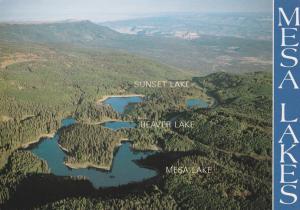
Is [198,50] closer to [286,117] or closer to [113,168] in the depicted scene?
[113,168]

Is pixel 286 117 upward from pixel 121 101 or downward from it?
upward

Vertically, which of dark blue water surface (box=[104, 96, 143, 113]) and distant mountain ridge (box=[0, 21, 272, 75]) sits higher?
distant mountain ridge (box=[0, 21, 272, 75])

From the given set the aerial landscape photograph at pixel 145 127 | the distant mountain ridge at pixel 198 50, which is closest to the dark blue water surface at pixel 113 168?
the aerial landscape photograph at pixel 145 127

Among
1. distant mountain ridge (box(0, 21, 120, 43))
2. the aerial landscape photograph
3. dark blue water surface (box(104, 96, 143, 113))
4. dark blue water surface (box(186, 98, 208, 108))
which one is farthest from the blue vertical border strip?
distant mountain ridge (box(0, 21, 120, 43))

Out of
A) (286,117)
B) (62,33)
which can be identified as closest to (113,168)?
(286,117)

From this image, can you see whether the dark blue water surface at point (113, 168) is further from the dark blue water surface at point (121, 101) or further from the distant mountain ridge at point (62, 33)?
the distant mountain ridge at point (62, 33)

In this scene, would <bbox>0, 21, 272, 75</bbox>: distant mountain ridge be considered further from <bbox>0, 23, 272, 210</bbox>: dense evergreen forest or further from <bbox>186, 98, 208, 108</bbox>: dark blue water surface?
<bbox>186, 98, 208, 108</bbox>: dark blue water surface
